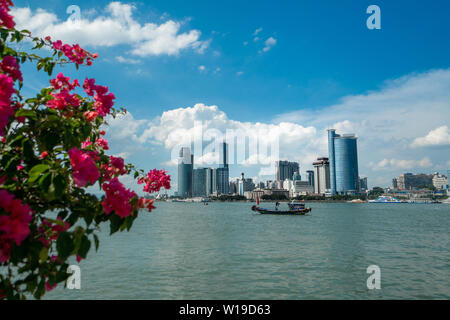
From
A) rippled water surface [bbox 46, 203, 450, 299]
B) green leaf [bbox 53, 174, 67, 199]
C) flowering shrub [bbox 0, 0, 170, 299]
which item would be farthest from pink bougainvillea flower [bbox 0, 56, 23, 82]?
rippled water surface [bbox 46, 203, 450, 299]

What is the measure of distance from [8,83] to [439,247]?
1006 inches

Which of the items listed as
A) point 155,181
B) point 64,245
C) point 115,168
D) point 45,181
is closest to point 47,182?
point 45,181

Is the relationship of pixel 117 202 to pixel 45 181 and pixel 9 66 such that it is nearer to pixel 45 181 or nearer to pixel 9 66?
pixel 45 181

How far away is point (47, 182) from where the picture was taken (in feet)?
5.95

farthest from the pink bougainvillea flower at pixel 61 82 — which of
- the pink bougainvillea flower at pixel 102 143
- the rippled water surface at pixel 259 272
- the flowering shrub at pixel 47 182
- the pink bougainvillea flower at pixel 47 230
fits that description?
the rippled water surface at pixel 259 272

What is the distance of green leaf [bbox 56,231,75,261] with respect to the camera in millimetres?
1781

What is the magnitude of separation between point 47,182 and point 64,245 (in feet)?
1.34

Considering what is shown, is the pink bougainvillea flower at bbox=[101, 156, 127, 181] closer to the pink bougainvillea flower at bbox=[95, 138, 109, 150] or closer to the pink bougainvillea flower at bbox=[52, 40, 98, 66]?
the pink bougainvillea flower at bbox=[95, 138, 109, 150]

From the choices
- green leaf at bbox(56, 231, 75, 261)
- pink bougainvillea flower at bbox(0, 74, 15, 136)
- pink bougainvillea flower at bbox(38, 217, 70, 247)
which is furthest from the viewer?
pink bougainvillea flower at bbox(38, 217, 70, 247)

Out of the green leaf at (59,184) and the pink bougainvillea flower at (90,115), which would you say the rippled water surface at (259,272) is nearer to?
the pink bougainvillea flower at (90,115)

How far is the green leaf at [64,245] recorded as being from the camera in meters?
1.78

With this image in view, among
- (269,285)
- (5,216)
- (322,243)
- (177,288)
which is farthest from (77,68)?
(322,243)

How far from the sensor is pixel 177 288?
10312 mm
